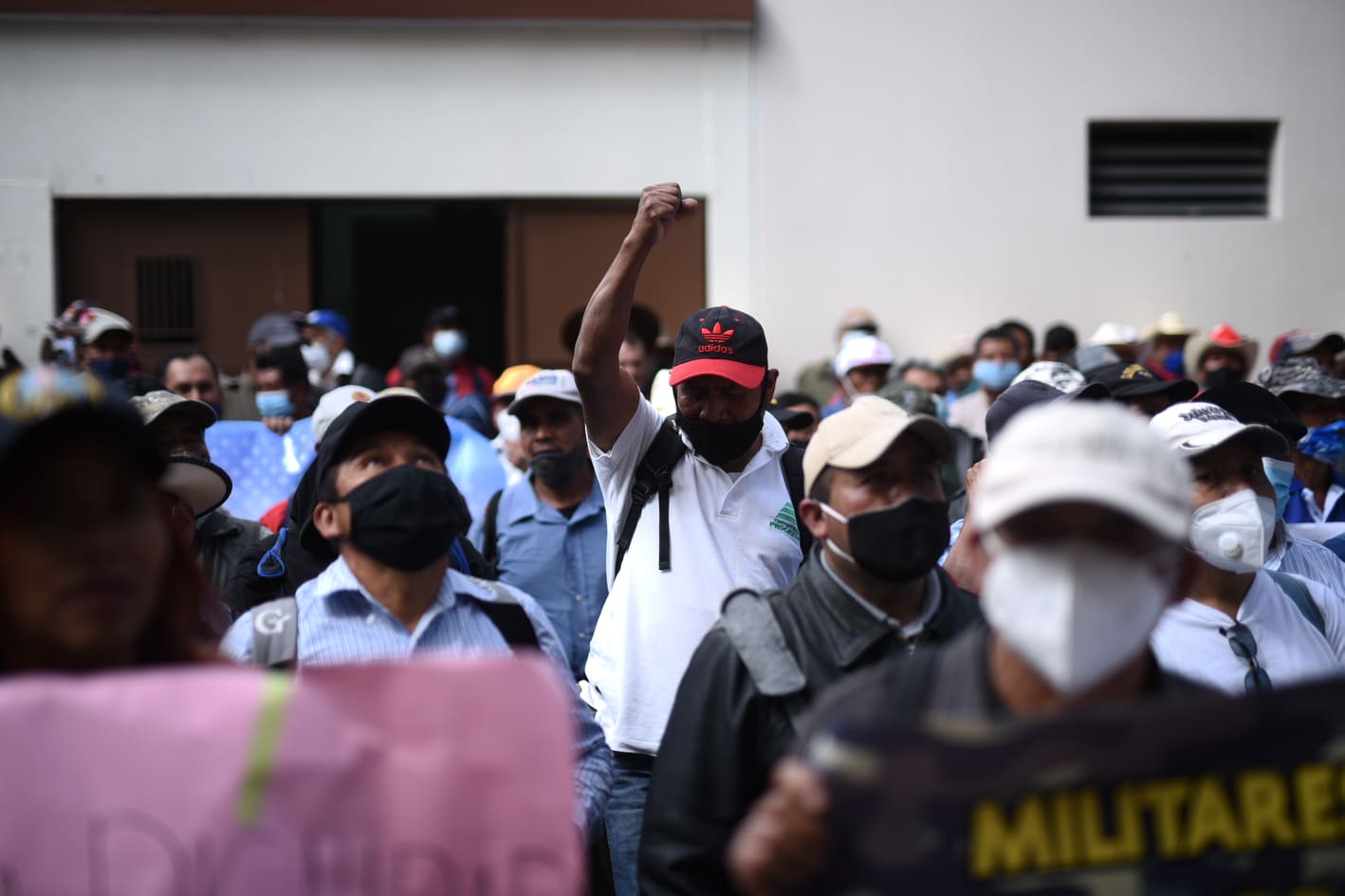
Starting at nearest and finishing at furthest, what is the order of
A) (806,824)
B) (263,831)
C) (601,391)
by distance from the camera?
(806,824) → (263,831) → (601,391)

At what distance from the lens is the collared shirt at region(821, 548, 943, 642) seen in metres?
3.24

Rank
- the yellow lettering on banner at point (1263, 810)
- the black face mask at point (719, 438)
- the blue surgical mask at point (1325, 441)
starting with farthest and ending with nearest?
the blue surgical mask at point (1325, 441)
the black face mask at point (719, 438)
the yellow lettering on banner at point (1263, 810)

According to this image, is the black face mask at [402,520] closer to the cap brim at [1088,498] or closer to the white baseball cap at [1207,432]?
the cap brim at [1088,498]

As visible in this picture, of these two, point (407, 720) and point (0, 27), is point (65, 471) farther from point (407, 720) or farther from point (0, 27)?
point (0, 27)

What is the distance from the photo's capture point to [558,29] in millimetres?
12539

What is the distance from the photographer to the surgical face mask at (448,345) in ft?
36.8

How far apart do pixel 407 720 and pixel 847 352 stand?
7.60 meters

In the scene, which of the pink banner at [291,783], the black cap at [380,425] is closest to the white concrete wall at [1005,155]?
the black cap at [380,425]

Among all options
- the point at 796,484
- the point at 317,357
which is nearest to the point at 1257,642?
the point at 796,484

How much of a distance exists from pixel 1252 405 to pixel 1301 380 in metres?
1.95

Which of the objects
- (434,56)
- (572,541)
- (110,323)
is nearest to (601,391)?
(572,541)

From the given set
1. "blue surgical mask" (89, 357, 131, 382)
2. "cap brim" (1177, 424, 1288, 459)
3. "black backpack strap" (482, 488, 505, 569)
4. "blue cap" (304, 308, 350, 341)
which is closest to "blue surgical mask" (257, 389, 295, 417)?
"blue surgical mask" (89, 357, 131, 382)

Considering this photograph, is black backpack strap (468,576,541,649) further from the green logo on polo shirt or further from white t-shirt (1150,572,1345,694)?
white t-shirt (1150,572,1345,694)

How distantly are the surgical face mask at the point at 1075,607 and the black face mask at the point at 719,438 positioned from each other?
2.16 metres
